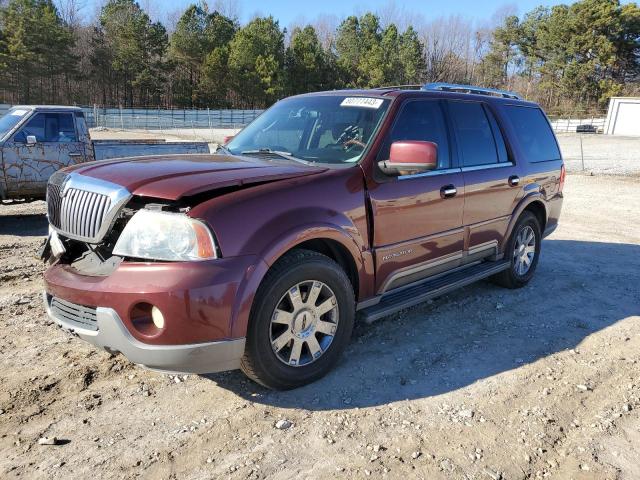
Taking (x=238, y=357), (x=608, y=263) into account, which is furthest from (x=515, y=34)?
(x=238, y=357)

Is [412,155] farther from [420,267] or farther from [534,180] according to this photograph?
[534,180]

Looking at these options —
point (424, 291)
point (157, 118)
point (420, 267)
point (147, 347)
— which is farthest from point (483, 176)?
point (157, 118)

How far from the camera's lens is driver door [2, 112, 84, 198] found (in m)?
8.50

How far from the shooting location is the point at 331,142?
4.05 meters

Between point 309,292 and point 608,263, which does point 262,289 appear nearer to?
point 309,292

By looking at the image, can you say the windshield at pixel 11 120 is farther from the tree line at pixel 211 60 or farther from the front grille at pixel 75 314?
the tree line at pixel 211 60

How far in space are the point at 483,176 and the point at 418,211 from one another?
105 cm

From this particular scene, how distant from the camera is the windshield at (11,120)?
28.3 feet

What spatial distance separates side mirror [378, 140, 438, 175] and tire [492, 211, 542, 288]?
7.24 feet

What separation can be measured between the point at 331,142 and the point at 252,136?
2.83ft

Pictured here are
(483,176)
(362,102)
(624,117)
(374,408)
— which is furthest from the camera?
(624,117)

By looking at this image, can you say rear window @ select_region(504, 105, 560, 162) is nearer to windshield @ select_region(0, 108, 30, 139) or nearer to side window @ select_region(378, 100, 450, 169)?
side window @ select_region(378, 100, 450, 169)

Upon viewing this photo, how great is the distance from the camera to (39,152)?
8711 millimetres

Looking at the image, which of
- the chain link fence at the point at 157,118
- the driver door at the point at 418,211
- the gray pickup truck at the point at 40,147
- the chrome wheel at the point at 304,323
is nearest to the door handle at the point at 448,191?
the driver door at the point at 418,211
